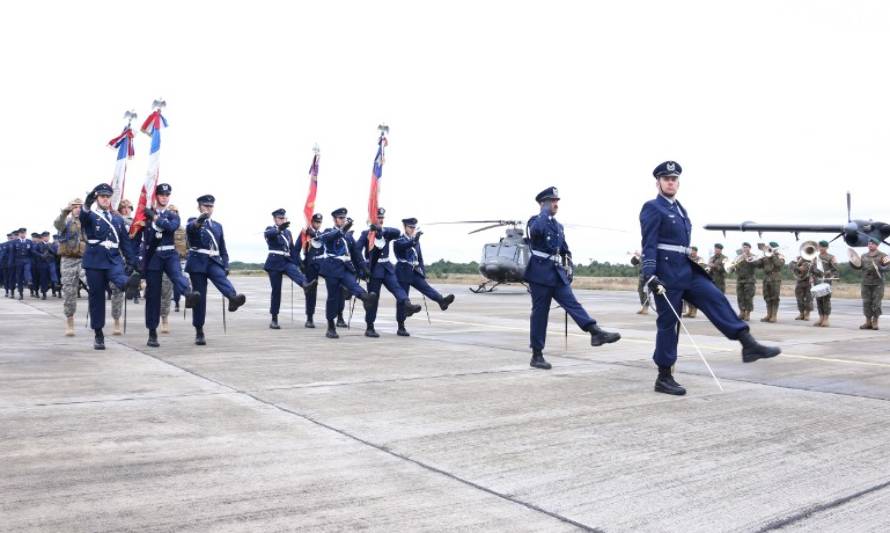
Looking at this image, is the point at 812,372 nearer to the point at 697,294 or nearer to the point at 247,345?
the point at 697,294

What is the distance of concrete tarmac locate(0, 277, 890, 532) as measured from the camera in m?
3.41

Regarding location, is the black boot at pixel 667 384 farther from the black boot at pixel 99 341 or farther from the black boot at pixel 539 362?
the black boot at pixel 99 341

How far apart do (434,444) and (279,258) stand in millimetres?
9368

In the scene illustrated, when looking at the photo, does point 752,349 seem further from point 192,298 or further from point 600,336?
point 192,298

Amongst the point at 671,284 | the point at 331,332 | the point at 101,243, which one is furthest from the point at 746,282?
the point at 101,243

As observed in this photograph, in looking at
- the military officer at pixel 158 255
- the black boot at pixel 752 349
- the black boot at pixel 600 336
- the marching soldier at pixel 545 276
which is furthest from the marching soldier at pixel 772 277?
the military officer at pixel 158 255

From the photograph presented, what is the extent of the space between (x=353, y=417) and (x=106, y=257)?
5.63m

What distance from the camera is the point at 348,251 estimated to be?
1179 centimetres

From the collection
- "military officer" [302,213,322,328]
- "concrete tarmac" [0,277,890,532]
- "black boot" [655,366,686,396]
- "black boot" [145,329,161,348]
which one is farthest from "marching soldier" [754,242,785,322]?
"black boot" [145,329,161,348]

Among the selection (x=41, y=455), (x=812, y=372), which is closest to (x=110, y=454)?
(x=41, y=455)

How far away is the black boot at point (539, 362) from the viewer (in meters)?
8.09

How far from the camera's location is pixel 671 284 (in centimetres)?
657

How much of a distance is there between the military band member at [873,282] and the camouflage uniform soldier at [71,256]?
45.3 feet

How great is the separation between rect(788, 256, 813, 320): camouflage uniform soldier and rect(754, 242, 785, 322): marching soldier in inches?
14.1
